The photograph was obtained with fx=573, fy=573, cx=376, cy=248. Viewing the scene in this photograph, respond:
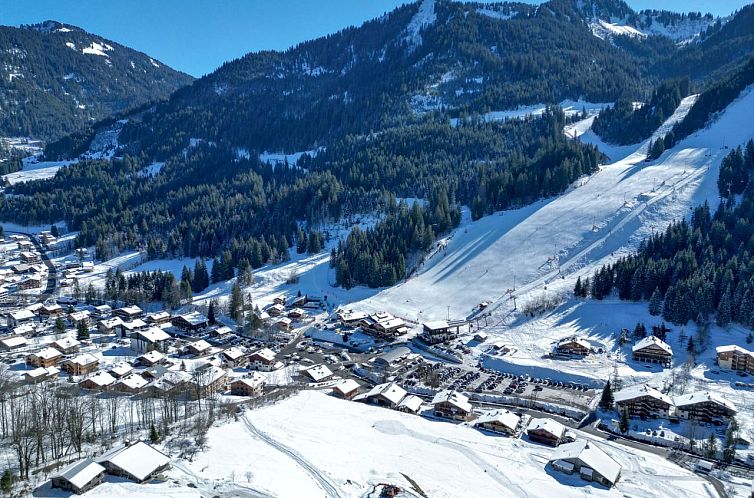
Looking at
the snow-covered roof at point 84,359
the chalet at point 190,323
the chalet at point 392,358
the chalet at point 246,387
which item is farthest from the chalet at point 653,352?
the snow-covered roof at point 84,359

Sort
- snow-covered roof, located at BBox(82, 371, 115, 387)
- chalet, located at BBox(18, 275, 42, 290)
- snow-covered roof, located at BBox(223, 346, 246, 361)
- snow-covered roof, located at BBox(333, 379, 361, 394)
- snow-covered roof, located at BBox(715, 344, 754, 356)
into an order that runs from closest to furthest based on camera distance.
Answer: snow-covered roof, located at BBox(333, 379, 361, 394) < snow-covered roof, located at BBox(82, 371, 115, 387) < snow-covered roof, located at BBox(715, 344, 754, 356) < snow-covered roof, located at BBox(223, 346, 246, 361) < chalet, located at BBox(18, 275, 42, 290)

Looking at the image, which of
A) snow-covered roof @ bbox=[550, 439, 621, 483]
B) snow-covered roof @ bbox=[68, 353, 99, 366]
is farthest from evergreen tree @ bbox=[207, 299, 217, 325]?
snow-covered roof @ bbox=[550, 439, 621, 483]

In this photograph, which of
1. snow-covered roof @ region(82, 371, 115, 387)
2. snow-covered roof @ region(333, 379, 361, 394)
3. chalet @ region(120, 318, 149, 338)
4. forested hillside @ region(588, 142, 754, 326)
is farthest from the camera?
chalet @ region(120, 318, 149, 338)

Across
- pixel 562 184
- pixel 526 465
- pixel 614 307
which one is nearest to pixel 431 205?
pixel 562 184

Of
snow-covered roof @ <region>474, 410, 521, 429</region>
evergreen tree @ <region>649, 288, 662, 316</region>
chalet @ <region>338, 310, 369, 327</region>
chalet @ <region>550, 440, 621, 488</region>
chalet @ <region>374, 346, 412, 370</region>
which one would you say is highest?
evergreen tree @ <region>649, 288, 662, 316</region>

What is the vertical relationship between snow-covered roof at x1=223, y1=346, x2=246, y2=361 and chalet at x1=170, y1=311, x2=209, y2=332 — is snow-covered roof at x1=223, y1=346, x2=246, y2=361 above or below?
above

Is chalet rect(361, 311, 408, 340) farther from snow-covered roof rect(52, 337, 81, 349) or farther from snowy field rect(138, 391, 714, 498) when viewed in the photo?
snow-covered roof rect(52, 337, 81, 349)

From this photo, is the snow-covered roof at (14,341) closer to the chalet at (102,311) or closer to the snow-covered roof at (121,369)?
the chalet at (102,311)
